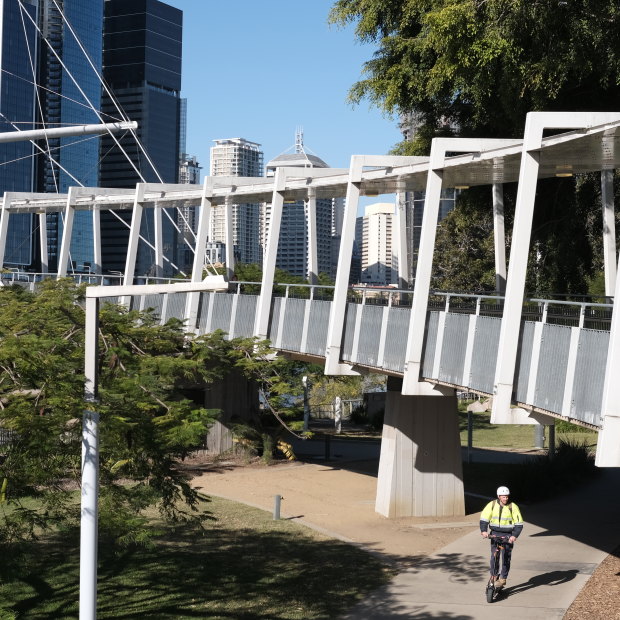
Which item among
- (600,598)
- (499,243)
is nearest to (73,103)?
(499,243)

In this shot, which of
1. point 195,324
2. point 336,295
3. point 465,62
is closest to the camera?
point 336,295

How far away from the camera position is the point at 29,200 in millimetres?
37562

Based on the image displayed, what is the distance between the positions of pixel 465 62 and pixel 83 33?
16150 centimetres

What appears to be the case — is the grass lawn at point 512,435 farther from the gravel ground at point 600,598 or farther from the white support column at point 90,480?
the white support column at point 90,480

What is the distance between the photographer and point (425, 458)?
2373 centimetres

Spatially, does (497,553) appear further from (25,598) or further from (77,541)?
(77,541)

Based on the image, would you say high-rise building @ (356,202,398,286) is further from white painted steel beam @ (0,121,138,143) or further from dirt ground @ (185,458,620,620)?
dirt ground @ (185,458,620,620)

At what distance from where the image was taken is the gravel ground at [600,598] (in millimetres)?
14727

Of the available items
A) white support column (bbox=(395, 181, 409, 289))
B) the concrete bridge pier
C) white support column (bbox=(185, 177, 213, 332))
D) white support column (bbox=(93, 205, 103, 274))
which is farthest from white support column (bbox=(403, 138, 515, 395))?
white support column (bbox=(93, 205, 103, 274))

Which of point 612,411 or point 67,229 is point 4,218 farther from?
point 612,411

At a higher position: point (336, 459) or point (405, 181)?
point (405, 181)

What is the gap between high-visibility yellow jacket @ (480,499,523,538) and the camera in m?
15.3

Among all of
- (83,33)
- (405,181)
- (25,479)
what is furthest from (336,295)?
(83,33)

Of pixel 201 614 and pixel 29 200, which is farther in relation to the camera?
pixel 29 200
